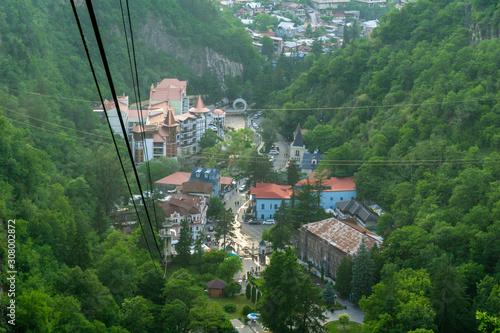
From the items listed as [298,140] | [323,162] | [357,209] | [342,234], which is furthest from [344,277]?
[298,140]

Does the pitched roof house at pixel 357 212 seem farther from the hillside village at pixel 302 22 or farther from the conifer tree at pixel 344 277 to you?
the hillside village at pixel 302 22

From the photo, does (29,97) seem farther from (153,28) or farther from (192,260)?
(153,28)

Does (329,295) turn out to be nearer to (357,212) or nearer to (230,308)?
(230,308)

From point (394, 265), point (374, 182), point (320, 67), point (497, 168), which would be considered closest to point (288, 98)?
point (320, 67)

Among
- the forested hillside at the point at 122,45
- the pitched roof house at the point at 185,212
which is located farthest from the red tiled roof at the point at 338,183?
the forested hillside at the point at 122,45

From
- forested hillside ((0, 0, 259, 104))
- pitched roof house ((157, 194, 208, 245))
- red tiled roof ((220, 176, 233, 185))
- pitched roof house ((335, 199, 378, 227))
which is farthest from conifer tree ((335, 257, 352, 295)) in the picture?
forested hillside ((0, 0, 259, 104))
